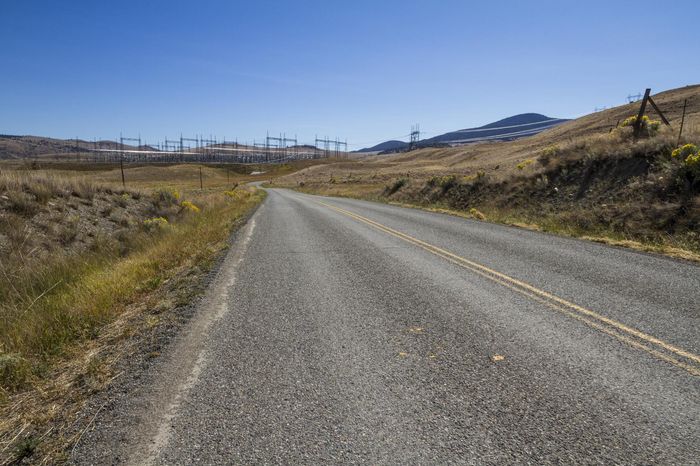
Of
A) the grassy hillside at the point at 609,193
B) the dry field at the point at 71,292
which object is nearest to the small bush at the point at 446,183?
the grassy hillside at the point at 609,193

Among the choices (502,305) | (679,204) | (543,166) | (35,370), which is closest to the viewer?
(35,370)

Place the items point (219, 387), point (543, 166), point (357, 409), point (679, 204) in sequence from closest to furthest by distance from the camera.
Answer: point (357, 409)
point (219, 387)
point (679, 204)
point (543, 166)

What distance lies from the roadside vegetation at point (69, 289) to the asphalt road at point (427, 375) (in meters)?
0.48

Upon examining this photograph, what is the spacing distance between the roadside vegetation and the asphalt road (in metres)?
0.48

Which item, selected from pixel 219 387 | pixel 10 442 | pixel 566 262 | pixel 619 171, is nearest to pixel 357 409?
pixel 219 387

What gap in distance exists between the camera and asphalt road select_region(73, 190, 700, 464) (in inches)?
94.9

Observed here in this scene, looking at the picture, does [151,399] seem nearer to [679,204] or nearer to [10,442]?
[10,442]

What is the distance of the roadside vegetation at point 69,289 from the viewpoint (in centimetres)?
293

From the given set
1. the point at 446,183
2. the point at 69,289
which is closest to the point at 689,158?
the point at 446,183

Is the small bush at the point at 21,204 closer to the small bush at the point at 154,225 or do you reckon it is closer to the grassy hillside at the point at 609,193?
the small bush at the point at 154,225

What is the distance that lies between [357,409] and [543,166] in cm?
1730

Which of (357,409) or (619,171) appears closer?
(357,409)

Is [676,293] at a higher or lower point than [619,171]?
lower

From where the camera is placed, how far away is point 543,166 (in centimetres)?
1703
